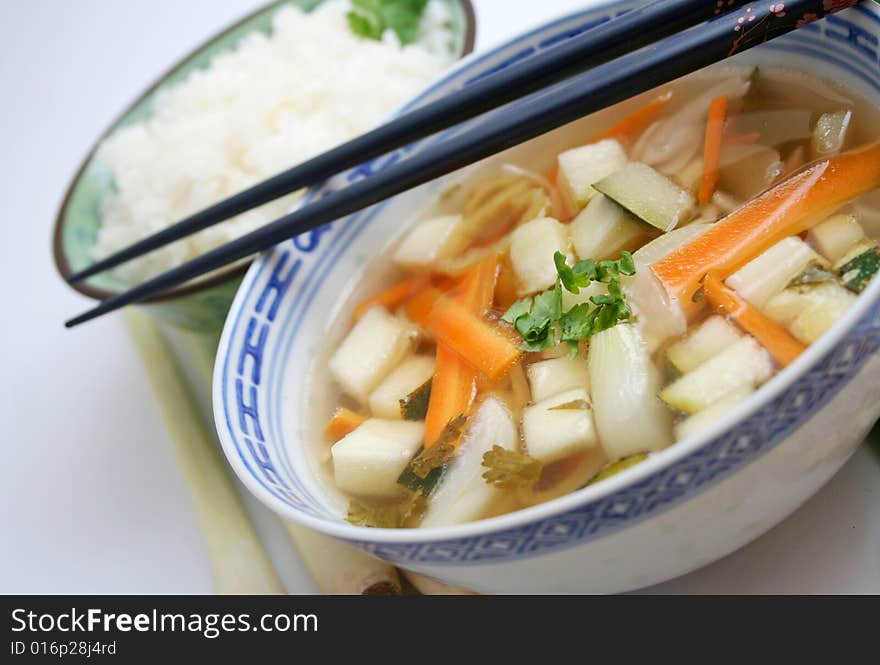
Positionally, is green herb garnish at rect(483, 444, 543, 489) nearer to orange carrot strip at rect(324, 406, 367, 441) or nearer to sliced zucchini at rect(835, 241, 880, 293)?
orange carrot strip at rect(324, 406, 367, 441)

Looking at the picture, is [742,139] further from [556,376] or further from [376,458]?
[376,458]

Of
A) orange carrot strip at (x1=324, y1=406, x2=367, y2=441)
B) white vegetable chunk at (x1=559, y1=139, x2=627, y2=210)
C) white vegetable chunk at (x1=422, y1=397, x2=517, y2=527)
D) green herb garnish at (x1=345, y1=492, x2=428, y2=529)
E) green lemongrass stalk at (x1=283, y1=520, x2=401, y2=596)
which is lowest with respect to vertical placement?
green lemongrass stalk at (x1=283, y1=520, x2=401, y2=596)

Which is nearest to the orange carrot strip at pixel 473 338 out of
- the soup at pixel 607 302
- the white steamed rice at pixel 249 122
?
the soup at pixel 607 302

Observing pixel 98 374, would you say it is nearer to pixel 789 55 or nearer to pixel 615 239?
pixel 615 239

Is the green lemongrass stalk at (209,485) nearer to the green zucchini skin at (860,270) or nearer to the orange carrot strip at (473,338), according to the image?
the orange carrot strip at (473,338)

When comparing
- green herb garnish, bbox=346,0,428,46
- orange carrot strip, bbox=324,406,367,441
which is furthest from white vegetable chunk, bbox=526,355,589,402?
green herb garnish, bbox=346,0,428,46

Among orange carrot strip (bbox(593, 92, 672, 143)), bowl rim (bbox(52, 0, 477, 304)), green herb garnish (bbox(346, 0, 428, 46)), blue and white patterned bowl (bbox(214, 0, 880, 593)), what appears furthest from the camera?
green herb garnish (bbox(346, 0, 428, 46))

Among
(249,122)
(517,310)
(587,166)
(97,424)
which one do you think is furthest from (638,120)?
(97,424)
